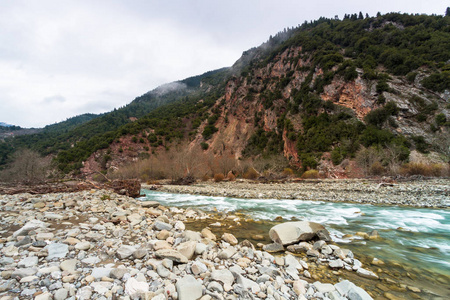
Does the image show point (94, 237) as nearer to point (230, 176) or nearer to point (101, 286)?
point (101, 286)

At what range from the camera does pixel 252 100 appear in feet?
257

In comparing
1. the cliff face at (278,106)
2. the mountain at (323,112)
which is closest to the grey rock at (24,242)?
the mountain at (323,112)

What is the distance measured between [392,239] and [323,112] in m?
48.6

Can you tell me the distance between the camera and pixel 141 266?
11.4 ft

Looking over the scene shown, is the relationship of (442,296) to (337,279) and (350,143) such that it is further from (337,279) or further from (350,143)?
(350,143)

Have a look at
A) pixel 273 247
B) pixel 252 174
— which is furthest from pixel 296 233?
pixel 252 174

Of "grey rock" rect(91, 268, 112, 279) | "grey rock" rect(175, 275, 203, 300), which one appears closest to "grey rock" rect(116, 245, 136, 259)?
"grey rock" rect(91, 268, 112, 279)

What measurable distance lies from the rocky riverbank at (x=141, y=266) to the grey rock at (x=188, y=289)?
0.01 metres

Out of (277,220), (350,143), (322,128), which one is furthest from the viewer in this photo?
(322,128)

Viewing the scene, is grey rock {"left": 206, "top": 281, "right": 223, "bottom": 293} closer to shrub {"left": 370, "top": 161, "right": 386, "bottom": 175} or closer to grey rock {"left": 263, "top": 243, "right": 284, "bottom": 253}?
grey rock {"left": 263, "top": 243, "right": 284, "bottom": 253}

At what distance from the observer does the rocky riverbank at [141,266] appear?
2.71 metres

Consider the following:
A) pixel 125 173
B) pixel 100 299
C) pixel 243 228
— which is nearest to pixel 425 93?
pixel 243 228

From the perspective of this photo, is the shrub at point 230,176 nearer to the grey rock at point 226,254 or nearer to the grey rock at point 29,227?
the grey rock at point 226,254

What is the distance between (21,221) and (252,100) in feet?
256
